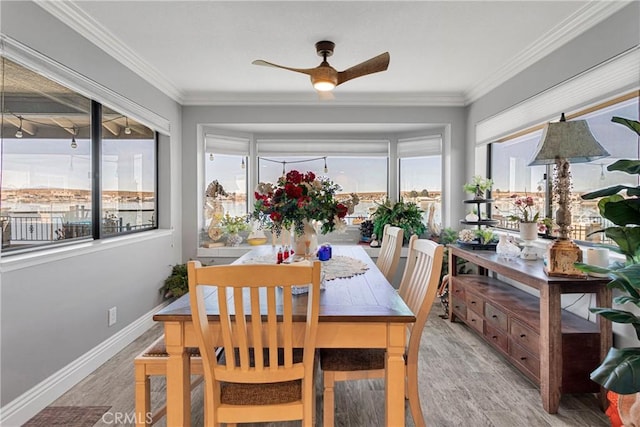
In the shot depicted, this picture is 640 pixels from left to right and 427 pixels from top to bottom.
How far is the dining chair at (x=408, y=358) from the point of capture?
5.38 feet

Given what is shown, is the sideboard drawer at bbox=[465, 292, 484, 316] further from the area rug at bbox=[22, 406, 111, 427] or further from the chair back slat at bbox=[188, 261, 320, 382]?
the area rug at bbox=[22, 406, 111, 427]

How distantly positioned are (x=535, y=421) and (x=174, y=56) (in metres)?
3.76

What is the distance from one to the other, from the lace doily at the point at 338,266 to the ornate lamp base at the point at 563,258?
113 centimetres

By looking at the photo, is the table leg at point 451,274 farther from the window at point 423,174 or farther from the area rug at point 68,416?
the area rug at point 68,416

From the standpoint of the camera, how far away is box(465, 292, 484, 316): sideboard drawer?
2.93m

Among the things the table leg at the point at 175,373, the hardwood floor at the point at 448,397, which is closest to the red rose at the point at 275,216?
the table leg at the point at 175,373

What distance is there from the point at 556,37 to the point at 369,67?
1513 mm

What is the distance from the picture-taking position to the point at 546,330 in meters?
2.00

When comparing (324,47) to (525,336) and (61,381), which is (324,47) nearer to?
(525,336)

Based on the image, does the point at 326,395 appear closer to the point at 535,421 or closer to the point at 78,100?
the point at 535,421

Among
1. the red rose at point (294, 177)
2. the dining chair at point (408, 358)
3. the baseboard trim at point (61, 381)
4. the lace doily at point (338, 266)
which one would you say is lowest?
the baseboard trim at point (61, 381)

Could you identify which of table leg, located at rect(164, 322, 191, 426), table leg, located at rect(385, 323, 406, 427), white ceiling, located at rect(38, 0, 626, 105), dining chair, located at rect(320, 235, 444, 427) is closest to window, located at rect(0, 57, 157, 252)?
white ceiling, located at rect(38, 0, 626, 105)

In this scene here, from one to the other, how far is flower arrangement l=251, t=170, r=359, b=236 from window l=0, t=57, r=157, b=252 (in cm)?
140

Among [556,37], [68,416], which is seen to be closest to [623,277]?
[556,37]
